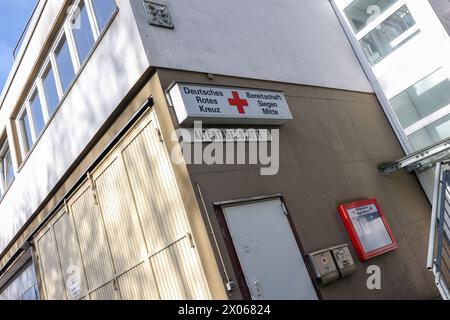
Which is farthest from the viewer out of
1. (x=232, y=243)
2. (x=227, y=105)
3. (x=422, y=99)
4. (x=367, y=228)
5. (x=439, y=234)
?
(x=422, y=99)

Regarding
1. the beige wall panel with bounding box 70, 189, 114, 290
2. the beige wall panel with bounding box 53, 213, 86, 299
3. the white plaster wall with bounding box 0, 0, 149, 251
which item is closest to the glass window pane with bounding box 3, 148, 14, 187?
the white plaster wall with bounding box 0, 0, 149, 251

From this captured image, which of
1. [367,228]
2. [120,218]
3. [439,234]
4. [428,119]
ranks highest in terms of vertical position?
[428,119]

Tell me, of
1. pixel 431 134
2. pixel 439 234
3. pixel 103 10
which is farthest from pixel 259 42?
pixel 439 234

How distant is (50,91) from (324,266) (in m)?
6.55

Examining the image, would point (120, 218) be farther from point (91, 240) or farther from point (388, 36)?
point (388, 36)

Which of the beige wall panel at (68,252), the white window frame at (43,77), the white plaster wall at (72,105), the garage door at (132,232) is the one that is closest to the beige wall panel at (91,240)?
the garage door at (132,232)

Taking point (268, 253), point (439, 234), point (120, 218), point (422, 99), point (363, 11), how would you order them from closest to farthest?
point (439, 234) < point (268, 253) < point (120, 218) < point (422, 99) < point (363, 11)

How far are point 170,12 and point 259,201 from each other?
3.04 metres

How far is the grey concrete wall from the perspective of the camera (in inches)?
233

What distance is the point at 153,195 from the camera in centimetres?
593

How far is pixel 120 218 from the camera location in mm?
6629

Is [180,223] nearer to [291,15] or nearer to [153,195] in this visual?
[153,195]

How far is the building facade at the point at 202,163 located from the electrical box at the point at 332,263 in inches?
2.3
